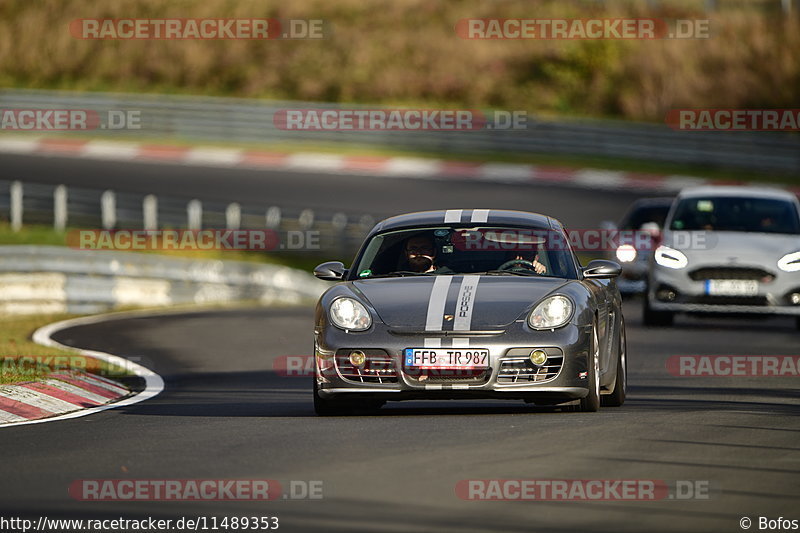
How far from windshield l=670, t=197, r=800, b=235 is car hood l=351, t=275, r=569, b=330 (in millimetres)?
8938

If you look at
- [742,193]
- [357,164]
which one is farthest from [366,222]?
[742,193]

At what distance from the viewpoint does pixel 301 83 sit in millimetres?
48281

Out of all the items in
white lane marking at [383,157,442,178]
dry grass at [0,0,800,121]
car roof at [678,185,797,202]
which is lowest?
car roof at [678,185,797,202]

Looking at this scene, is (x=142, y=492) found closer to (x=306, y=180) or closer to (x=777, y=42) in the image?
(x=306, y=180)

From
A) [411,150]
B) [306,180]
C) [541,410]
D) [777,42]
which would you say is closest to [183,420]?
[541,410]

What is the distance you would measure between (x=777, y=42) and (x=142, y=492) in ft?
141

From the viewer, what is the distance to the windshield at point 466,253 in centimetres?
1091

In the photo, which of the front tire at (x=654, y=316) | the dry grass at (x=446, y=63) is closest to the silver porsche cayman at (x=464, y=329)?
the front tire at (x=654, y=316)

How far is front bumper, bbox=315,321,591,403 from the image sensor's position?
992 centimetres

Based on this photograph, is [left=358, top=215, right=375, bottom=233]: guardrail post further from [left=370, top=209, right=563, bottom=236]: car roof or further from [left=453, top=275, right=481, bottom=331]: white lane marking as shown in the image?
[left=453, top=275, right=481, bottom=331]: white lane marking

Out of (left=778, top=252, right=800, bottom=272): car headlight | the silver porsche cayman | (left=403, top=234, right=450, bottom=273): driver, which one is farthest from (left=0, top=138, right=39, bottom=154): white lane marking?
the silver porsche cayman

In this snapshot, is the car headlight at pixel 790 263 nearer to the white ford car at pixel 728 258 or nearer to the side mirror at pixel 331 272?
the white ford car at pixel 728 258

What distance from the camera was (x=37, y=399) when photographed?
1133cm

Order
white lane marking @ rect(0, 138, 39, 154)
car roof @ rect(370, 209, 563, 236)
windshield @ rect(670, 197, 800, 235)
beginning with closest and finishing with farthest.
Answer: car roof @ rect(370, 209, 563, 236) < windshield @ rect(670, 197, 800, 235) < white lane marking @ rect(0, 138, 39, 154)
